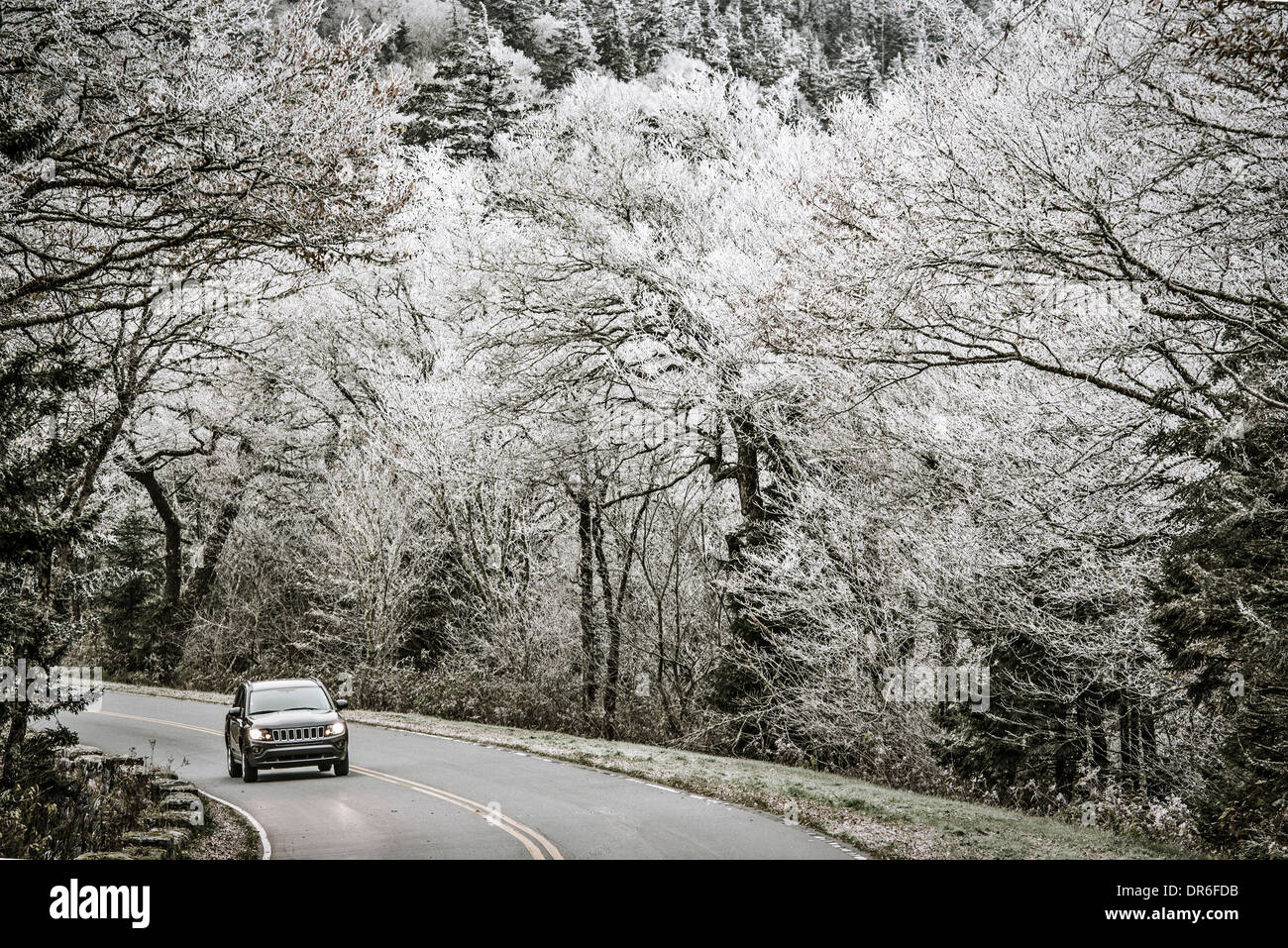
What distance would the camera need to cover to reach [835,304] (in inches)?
492

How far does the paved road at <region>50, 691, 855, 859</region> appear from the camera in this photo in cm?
1008

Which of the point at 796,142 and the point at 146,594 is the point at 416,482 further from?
A: the point at 146,594

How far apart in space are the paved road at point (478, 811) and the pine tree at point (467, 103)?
30.5 meters

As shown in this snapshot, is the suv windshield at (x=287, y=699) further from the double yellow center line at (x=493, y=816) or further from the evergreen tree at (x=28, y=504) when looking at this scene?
the evergreen tree at (x=28, y=504)

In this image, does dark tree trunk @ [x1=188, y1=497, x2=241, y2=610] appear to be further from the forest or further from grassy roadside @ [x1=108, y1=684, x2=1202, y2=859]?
grassy roadside @ [x1=108, y1=684, x2=1202, y2=859]

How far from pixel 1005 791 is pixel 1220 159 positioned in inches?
365

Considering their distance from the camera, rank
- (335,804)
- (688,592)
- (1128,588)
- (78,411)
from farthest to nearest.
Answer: (688,592) < (78,411) < (335,804) < (1128,588)

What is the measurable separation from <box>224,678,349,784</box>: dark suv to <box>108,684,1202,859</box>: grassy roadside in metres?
4.03

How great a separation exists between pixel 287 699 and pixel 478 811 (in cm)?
539

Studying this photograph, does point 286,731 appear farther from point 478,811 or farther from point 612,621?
point 612,621

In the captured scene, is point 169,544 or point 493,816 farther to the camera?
point 169,544

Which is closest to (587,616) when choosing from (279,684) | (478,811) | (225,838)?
(279,684)

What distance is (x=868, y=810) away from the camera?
40.2 ft
